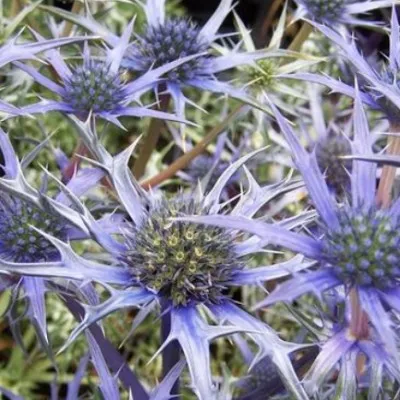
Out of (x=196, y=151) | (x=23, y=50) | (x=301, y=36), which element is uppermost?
(x=23, y=50)

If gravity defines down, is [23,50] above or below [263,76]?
above

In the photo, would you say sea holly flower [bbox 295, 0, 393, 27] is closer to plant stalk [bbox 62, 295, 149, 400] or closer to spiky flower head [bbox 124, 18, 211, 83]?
spiky flower head [bbox 124, 18, 211, 83]

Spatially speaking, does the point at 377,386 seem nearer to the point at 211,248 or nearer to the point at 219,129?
the point at 211,248

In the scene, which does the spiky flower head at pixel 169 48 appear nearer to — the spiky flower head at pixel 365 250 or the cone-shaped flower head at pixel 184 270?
the cone-shaped flower head at pixel 184 270

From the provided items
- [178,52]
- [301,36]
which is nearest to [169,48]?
[178,52]

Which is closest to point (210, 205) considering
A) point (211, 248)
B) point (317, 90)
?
point (211, 248)

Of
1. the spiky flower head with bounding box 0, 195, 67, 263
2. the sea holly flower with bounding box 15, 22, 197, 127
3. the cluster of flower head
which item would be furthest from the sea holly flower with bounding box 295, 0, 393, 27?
the spiky flower head with bounding box 0, 195, 67, 263

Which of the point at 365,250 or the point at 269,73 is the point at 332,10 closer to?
the point at 269,73

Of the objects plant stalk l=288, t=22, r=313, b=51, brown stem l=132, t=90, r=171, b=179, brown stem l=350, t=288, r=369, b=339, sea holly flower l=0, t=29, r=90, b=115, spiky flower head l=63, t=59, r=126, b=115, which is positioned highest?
sea holly flower l=0, t=29, r=90, b=115
